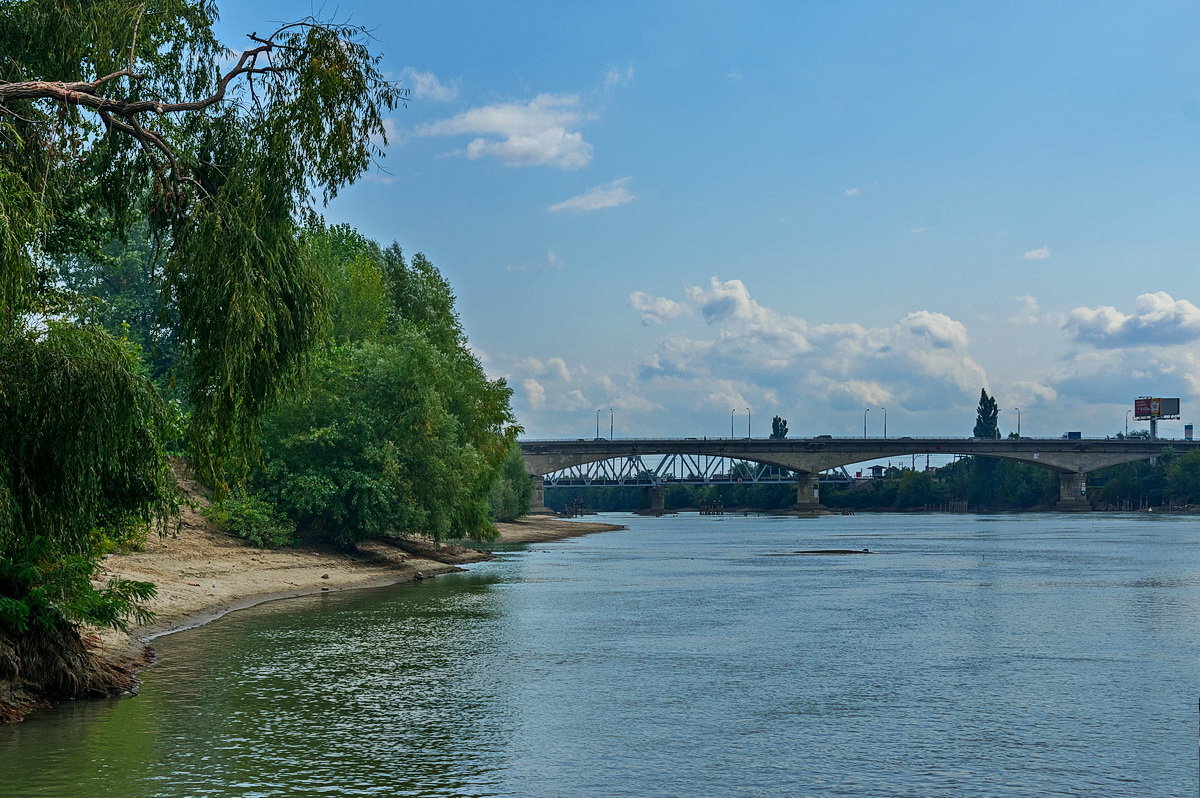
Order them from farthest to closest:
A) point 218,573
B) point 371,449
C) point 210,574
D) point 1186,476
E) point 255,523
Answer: point 1186,476 < point 371,449 < point 255,523 < point 218,573 < point 210,574

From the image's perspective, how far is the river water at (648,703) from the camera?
17.9 metres

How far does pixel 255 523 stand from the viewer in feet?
172

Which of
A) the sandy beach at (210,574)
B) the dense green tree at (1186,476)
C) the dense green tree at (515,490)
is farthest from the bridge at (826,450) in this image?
the sandy beach at (210,574)

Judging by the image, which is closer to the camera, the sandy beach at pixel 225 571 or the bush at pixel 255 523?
Result: the sandy beach at pixel 225 571

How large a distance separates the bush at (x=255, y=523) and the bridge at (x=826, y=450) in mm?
129886

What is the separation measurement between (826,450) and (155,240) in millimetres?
180233

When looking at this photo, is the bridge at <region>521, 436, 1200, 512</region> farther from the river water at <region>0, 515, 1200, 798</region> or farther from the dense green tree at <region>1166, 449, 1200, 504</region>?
the river water at <region>0, 515, 1200, 798</region>

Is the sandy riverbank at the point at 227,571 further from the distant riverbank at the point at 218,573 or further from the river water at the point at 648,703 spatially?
the river water at the point at 648,703

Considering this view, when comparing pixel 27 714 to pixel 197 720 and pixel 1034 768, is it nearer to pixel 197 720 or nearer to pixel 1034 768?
pixel 197 720

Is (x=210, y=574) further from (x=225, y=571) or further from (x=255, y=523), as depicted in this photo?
(x=255, y=523)

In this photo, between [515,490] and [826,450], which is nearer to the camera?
[515,490]

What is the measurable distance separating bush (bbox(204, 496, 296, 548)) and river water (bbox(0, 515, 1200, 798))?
7.81 m

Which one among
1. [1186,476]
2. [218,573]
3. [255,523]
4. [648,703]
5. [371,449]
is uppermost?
[1186,476]

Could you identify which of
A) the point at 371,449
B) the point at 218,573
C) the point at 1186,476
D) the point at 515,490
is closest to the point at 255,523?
the point at 371,449
